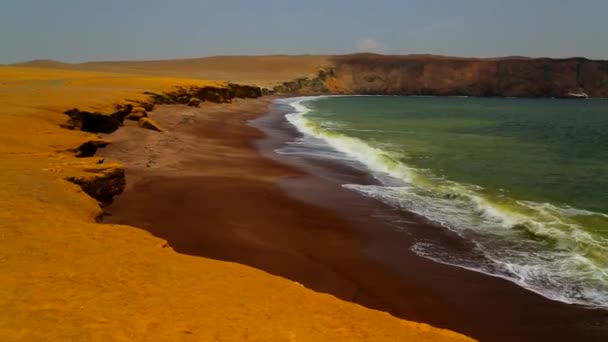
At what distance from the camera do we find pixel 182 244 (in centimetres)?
941

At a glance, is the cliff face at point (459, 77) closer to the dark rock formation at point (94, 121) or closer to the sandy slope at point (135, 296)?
the dark rock formation at point (94, 121)

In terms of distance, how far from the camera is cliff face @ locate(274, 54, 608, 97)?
12825 cm

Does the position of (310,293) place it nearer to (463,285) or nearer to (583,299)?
(463,285)

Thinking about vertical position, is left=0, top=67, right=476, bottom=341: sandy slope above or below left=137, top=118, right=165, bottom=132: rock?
below

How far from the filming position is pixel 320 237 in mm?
10711

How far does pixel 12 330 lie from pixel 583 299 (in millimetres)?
7597

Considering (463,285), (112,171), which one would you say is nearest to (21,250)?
(112,171)

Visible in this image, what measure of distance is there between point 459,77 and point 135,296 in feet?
461

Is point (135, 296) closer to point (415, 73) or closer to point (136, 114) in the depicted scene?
point (136, 114)

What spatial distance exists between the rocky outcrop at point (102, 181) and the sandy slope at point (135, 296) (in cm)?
220

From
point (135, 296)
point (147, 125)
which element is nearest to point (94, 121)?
point (147, 125)

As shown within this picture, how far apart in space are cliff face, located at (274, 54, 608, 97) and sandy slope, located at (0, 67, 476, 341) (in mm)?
114063

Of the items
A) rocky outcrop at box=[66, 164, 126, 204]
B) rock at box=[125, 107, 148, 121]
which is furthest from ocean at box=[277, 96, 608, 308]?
rock at box=[125, 107, 148, 121]

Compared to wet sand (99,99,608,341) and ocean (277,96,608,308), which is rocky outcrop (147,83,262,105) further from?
wet sand (99,99,608,341)
